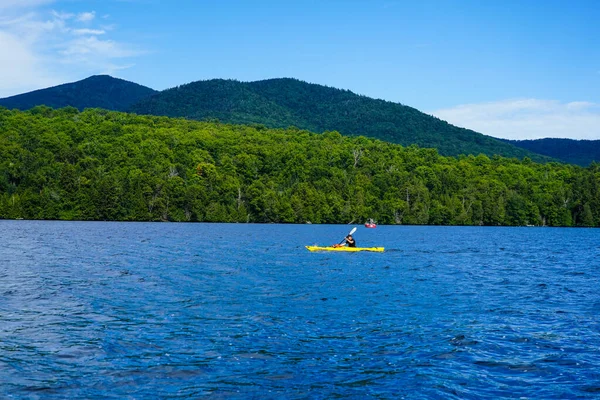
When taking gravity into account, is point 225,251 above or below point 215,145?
below

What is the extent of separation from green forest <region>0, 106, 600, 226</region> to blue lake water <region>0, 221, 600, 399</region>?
11573 cm

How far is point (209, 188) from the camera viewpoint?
174750 millimetres

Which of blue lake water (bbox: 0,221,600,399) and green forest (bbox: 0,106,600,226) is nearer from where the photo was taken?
blue lake water (bbox: 0,221,600,399)

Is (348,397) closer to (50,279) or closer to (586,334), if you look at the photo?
(586,334)

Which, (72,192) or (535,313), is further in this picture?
(72,192)

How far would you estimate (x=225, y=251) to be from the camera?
65062mm

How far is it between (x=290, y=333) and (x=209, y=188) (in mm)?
152800

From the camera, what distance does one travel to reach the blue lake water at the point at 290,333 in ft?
59.0

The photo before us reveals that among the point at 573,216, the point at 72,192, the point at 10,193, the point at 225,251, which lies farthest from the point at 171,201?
the point at 573,216

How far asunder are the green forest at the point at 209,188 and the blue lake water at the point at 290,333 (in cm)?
11573

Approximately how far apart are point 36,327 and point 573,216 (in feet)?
631

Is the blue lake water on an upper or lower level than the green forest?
lower

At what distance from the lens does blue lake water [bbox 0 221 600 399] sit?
59.0 ft

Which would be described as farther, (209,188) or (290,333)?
(209,188)
